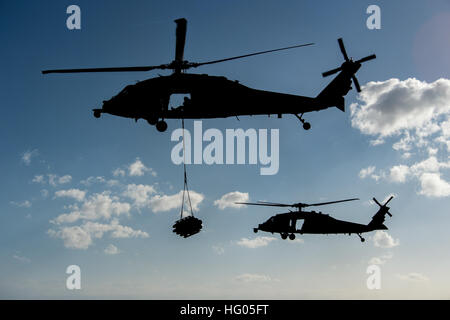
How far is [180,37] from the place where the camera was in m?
19.8

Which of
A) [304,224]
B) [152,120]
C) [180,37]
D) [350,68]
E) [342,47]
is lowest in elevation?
[304,224]

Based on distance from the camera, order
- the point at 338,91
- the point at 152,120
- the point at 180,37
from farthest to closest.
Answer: the point at 338,91, the point at 152,120, the point at 180,37

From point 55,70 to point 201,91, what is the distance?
895 centimetres

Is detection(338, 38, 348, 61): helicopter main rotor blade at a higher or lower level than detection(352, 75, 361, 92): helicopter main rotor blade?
higher

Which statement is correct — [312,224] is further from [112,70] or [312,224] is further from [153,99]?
[112,70]

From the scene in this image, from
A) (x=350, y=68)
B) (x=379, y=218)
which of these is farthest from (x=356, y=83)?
(x=379, y=218)

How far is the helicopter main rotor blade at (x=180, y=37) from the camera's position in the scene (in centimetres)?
1895

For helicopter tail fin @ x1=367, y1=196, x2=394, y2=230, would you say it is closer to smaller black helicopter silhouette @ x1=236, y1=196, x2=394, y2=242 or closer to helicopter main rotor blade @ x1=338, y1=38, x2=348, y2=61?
smaller black helicopter silhouette @ x1=236, y1=196, x2=394, y2=242

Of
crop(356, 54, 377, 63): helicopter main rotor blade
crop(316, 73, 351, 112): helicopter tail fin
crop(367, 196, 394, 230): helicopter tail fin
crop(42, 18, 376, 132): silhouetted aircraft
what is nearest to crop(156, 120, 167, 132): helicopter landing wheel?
crop(42, 18, 376, 132): silhouetted aircraft

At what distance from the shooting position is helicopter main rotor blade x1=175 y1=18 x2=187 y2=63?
18953mm

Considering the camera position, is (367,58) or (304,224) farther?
(304,224)

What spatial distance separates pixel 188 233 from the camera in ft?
61.5

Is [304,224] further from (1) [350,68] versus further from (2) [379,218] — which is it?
(1) [350,68]

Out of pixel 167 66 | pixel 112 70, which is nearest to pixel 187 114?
pixel 167 66
